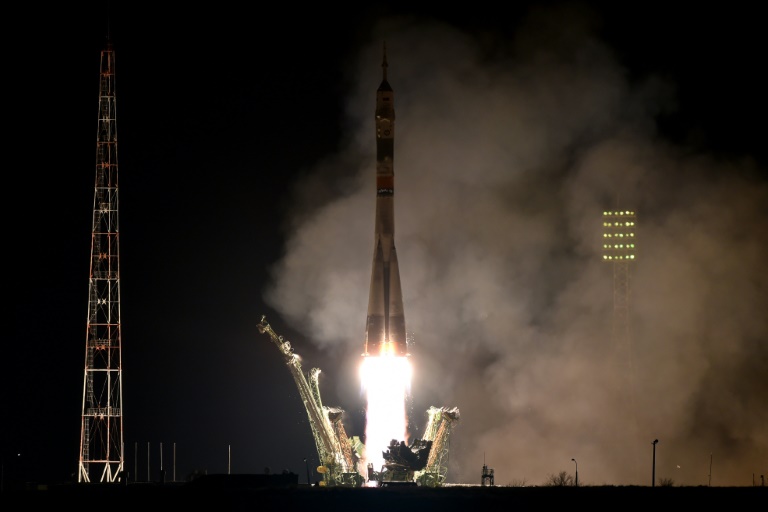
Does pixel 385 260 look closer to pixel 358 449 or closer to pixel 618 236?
pixel 358 449

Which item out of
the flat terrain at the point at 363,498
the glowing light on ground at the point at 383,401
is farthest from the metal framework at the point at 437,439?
the flat terrain at the point at 363,498

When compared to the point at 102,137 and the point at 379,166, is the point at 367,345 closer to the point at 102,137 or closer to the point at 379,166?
the point at 379,166

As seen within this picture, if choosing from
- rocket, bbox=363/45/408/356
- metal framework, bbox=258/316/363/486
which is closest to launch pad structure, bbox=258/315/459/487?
metal framework, bbox=258/316/363/486

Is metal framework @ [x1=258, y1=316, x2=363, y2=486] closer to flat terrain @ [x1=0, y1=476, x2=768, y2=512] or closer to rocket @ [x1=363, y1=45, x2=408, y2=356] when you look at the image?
rocket @ [x1=363, y1=45, x2=408, y2=356]

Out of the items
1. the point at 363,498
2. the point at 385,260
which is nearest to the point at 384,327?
the point at 385,260

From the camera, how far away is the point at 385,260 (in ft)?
292

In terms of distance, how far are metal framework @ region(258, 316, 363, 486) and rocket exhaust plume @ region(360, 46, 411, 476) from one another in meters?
1.55

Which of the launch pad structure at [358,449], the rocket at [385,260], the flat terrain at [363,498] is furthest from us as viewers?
the rocket at [385,260]

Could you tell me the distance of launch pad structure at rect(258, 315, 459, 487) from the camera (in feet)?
282

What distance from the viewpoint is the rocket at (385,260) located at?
88625 mm

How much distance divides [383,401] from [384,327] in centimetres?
375

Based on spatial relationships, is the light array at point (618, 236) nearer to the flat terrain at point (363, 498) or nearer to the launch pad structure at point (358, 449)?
the launch pad structure at point (358, 449)

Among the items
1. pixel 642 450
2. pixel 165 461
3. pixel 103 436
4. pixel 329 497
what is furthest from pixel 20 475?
pixel 329 497

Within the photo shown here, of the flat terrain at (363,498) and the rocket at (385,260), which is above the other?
the rocket at (385,260)
